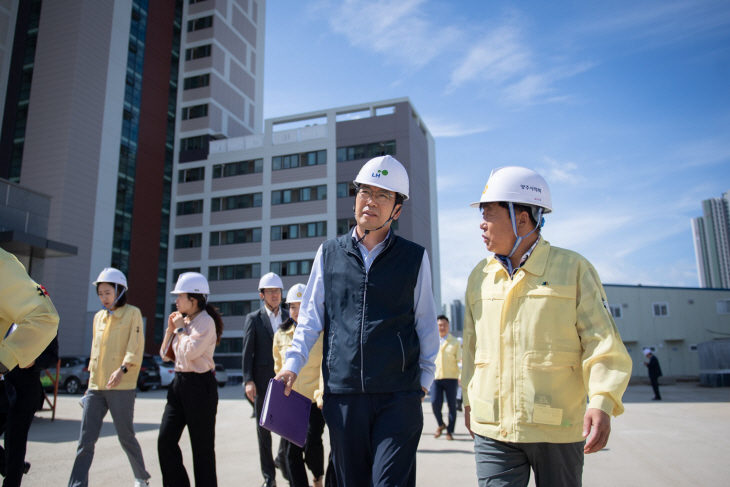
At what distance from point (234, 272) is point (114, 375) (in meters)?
46.1

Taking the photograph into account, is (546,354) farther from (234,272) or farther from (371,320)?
(234,272)

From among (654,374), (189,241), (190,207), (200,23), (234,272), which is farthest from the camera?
(200,23)

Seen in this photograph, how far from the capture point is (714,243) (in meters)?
163

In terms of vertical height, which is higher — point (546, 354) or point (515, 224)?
point (515, 224)

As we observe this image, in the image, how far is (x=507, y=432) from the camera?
8.64 feet

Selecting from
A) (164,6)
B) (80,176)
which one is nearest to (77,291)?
(80,176)

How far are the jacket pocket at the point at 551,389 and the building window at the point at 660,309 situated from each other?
39.3m

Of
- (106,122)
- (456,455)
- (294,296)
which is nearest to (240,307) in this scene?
(106,122)

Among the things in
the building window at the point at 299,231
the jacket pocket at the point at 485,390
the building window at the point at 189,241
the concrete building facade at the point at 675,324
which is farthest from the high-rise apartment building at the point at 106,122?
the jacket pocket at the point at 485,390

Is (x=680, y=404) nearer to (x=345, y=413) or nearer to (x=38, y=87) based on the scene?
(x=345, y=413)

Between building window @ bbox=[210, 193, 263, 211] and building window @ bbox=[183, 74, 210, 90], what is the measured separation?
1126 cm

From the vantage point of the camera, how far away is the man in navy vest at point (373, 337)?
269cm

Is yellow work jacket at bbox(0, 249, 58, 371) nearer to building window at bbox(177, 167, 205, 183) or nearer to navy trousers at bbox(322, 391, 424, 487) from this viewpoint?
navy trousers at bbox(322, 391, 424, 487)

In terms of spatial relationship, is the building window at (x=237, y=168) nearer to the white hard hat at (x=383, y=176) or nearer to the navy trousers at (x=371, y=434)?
the white hard hat at (x=383, y=176)
